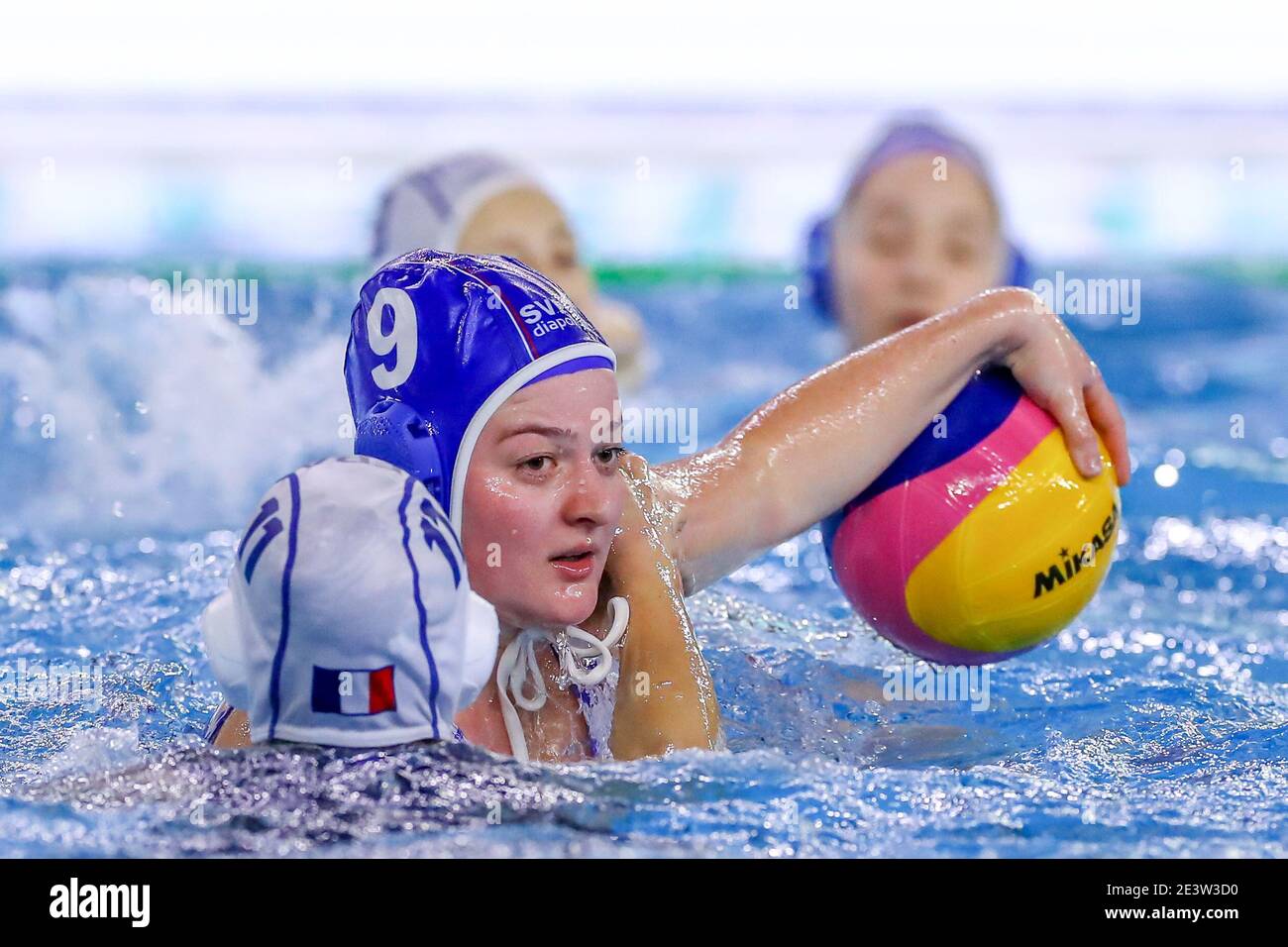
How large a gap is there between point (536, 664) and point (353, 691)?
638 mm

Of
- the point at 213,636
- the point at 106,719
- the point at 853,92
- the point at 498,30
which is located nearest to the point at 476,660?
the point at 213,636

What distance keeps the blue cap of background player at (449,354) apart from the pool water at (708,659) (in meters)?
0.45

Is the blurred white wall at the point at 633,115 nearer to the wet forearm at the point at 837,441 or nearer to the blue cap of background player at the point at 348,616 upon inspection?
the wet forearm at the point at 837,441

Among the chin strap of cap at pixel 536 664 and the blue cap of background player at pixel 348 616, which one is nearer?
the blue cap of background player at pixel 348 616

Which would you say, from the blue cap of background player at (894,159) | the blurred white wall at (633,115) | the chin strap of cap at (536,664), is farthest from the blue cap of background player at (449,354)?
the blurred white wall at (633,115)

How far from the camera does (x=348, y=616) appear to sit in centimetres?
184

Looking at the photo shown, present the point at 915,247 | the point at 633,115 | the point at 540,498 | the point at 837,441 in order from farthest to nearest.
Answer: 1. the point at 633,115
2. the point at 915,247
3. the point at 837,441
4. the point at 540,498

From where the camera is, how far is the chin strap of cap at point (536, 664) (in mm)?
2422

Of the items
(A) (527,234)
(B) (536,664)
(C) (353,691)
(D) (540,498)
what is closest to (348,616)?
(C) (353,691)

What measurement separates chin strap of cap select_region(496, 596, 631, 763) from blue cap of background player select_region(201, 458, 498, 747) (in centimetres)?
47

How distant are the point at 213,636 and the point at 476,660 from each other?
1.04ft

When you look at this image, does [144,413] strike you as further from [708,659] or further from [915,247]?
[708,659]
